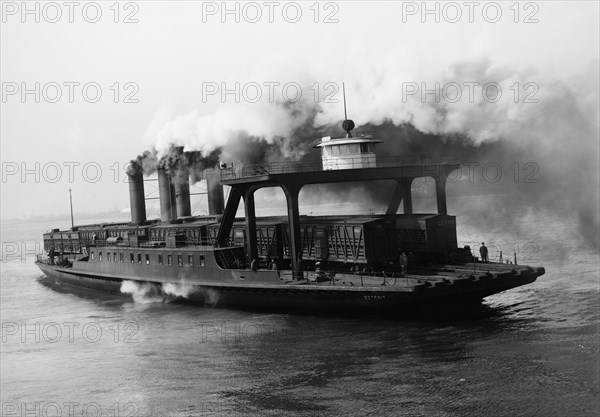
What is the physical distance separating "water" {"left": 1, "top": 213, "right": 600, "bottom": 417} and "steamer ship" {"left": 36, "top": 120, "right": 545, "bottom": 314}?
1283mm

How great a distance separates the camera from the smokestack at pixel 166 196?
5622cm

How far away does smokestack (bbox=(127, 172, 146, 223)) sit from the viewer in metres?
58.4

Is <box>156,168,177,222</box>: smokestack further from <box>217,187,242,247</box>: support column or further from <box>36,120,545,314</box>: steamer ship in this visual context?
<box>217,187,242,247</box>: support column

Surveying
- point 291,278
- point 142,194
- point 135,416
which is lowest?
point 135,416

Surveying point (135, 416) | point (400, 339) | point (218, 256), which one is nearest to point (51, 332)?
point (218, 256)

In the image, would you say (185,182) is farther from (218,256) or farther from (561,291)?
(561,291)

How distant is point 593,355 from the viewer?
A: 944 inches

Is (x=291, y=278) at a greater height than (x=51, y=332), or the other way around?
(x=291, y=278)

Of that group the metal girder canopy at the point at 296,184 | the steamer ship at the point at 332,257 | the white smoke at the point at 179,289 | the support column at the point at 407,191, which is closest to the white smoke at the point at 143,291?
the steamer ship at the point at 332,257

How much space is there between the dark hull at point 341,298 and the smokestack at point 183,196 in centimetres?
1735

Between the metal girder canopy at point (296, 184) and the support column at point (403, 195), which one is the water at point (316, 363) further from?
the support column at point (403, 195)

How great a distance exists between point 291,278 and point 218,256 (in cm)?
618

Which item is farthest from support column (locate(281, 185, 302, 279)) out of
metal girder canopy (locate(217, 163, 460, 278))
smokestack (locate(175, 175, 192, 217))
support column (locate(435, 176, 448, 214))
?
smokestack (locate(175, 175, 192, 217))

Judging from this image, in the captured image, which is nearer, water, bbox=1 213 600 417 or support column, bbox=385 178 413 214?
water, bbox=1 213 600 417
